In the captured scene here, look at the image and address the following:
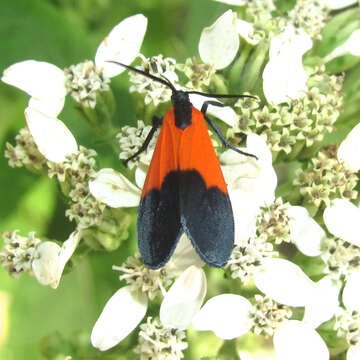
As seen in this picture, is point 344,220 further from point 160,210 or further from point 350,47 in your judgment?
point 350,47

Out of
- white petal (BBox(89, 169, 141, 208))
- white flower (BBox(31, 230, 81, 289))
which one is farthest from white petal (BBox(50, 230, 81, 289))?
white petal (BBox(89, 169, 141, 208))

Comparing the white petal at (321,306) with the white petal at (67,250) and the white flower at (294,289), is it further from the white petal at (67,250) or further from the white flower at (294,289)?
the white petal at (67,250)

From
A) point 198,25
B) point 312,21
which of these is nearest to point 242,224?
point 312,21

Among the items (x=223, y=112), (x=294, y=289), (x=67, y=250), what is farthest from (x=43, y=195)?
(x=294, y=289)

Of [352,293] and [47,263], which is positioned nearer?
[47,263]

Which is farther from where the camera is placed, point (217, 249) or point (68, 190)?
point (68, 190)

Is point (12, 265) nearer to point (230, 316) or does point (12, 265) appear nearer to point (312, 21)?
point (230, 316)
